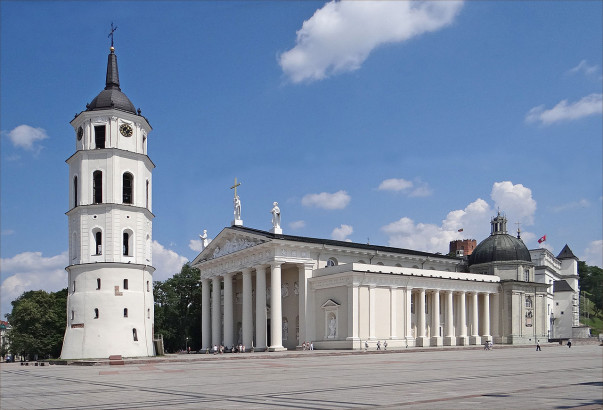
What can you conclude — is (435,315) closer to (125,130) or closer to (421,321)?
(421,321)

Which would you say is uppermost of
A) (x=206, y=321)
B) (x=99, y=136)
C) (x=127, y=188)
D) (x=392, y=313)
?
(x=99, y=136)

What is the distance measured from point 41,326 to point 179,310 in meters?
18.3

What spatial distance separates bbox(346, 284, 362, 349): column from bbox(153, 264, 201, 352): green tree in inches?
1269

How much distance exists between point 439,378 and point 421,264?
5464cm

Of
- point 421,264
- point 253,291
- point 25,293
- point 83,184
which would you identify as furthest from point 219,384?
point 25,293

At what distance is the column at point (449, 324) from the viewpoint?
69.7 m

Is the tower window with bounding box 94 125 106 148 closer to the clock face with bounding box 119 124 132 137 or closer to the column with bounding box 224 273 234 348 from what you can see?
the clock face with bounding box 119 124 132 137

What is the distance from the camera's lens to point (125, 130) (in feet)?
183

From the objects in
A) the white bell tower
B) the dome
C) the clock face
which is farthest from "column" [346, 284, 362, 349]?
the dome

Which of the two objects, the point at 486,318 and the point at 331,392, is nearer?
the point at 331,392

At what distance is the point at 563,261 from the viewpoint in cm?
13100

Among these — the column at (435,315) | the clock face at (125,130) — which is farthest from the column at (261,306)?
the clock face at (125,130)

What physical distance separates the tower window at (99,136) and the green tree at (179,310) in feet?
109

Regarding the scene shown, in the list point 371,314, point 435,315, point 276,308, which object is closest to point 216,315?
point 276,308
